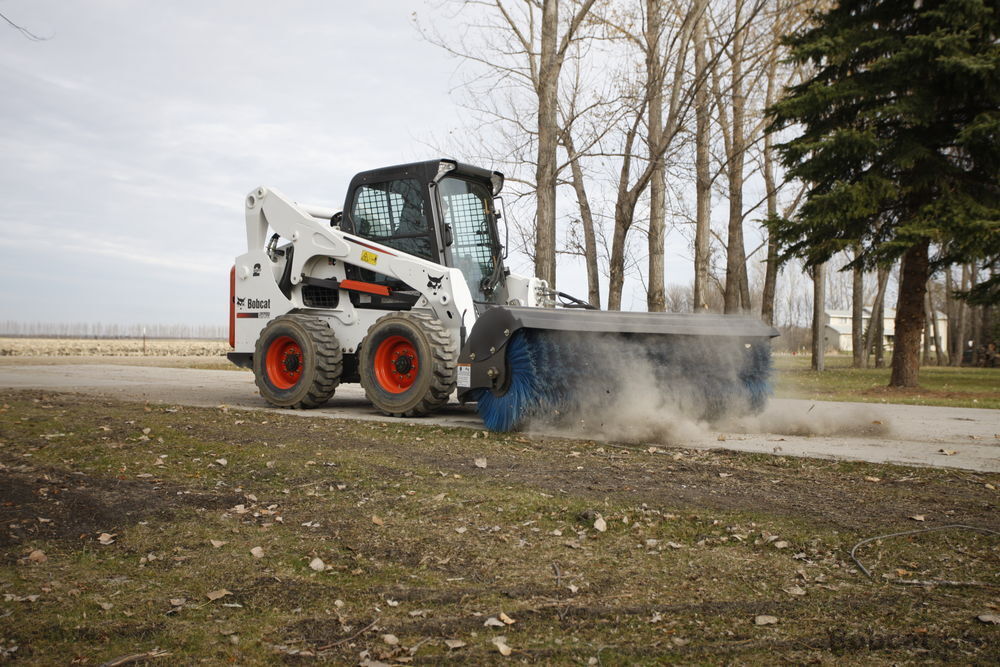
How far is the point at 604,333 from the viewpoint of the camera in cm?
797

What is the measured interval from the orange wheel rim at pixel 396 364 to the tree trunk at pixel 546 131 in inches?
262

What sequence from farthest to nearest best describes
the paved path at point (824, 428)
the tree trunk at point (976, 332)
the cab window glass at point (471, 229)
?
the tree trunk at point (976, 332) < the cab window glass at point (471, 229) < the paved path at point (824, 428)

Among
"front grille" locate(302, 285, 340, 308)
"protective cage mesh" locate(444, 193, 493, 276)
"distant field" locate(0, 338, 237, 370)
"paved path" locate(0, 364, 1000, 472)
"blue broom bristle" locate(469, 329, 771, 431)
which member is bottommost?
"paved path" locate(0, 364, 1000, 472)

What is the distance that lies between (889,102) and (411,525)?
15561 mm

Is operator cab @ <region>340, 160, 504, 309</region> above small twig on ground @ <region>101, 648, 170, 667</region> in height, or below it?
above

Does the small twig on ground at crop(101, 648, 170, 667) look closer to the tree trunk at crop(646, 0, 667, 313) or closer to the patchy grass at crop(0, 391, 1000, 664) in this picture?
the patchy grass at crop(0, 391, 1000, 664)

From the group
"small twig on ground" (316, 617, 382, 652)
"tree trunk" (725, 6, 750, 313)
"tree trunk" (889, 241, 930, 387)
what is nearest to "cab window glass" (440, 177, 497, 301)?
"small twig on ground" (316, 617, 382, 652)

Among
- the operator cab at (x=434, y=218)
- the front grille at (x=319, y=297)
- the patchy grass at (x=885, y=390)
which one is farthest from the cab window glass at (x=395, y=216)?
the patchy grass at (x=885, y=390)

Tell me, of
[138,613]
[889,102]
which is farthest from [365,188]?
[889,102]

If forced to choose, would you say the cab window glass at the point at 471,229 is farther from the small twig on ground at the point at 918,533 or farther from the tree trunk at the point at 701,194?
the tree trunk at the point at 701,194

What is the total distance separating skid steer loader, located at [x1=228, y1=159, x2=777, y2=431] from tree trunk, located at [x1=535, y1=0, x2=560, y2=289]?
509 cm

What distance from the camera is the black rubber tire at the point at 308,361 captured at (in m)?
10.1

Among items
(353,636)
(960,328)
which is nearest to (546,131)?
(353,636)

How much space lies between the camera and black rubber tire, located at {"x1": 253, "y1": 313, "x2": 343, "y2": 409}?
10.1 m
